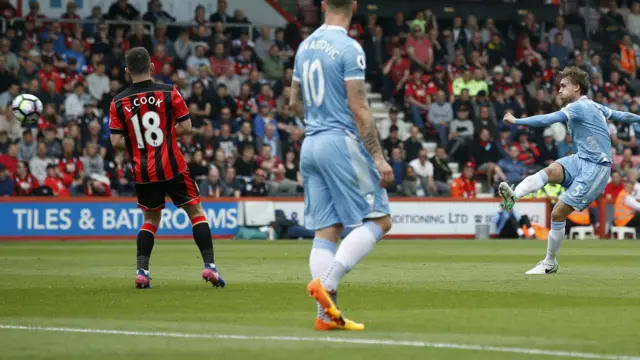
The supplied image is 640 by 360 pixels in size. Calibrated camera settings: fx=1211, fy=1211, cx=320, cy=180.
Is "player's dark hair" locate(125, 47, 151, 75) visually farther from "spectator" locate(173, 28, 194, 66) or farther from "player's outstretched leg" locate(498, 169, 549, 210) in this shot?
"spectator" locate(173, 28, 194, 66)

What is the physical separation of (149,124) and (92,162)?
15709 mm

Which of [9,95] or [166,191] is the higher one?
[9,95]

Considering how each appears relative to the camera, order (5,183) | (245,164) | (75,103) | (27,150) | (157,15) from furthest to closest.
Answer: (157,15), (245,164), (75,103), (27,150), (5,183)

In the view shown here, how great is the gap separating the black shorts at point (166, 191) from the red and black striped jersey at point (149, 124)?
0.31ft

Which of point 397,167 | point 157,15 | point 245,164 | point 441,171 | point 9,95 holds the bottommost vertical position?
point 441,171

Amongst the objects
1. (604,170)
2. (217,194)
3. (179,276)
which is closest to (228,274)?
(179,276)

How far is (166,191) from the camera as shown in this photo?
12.0 metres

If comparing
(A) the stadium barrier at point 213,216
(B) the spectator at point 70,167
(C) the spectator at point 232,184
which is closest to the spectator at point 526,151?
(A) the stadium barrier at point 213,216

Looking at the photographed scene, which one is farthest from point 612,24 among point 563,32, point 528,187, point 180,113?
point 180,113

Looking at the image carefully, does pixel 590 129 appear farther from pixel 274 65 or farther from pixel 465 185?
pixel 274 65

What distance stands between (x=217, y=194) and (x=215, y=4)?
8.75 metres

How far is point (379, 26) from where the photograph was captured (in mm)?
35062

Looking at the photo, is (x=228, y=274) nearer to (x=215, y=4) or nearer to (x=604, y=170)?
(x=604, y=170)

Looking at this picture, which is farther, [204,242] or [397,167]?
[397,167]
